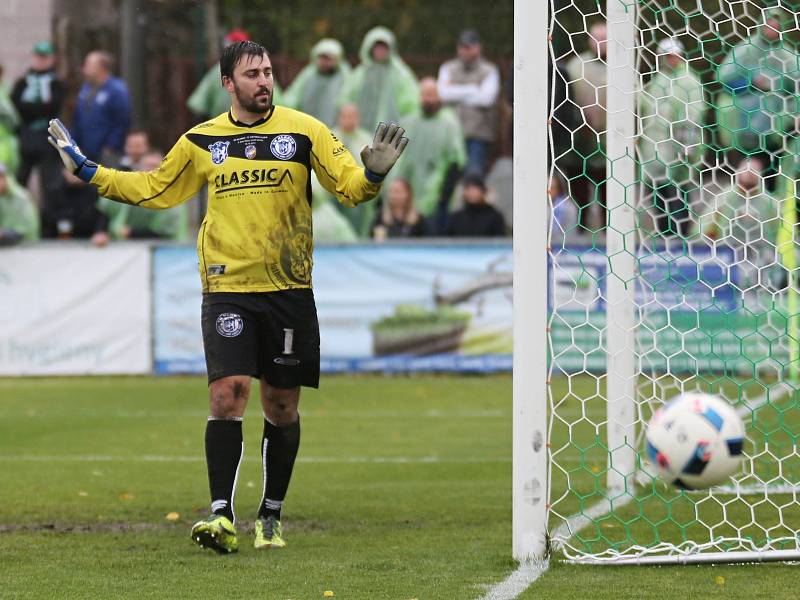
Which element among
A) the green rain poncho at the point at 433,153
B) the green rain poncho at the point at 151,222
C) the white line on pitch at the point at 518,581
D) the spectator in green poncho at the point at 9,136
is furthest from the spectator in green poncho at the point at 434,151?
the white line on pitch at the point at 518,581

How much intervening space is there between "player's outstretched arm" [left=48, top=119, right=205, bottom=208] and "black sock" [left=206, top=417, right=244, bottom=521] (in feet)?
3.56

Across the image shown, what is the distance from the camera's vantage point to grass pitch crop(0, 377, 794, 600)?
6.07 meters

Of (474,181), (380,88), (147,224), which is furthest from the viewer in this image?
(380,88)

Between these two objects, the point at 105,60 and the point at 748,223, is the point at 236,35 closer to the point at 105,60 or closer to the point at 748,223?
the point at 105,60

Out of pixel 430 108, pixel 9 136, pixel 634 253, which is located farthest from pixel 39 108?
pixel 634 253

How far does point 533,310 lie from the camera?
6539mm

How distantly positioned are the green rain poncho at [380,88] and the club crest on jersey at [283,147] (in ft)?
39.0

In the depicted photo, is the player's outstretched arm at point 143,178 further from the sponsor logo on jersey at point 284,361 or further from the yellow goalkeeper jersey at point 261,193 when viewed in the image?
the sponsor logo on jersey at point 284,361

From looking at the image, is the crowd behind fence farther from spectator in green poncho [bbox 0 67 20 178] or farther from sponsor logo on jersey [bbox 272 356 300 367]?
sponsor logo on jersey [bbox 272 356 300 367]

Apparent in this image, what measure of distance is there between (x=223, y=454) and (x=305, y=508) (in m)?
1.47

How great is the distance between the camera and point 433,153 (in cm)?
1853

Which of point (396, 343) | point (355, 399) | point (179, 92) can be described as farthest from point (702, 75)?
point (179, 92)

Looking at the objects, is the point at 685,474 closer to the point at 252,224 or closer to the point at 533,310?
the point at 533,310

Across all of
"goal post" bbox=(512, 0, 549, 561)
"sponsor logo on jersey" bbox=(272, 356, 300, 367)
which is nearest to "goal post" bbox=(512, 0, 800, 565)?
"goal post" bbox=(512, 0, 549, 561)
